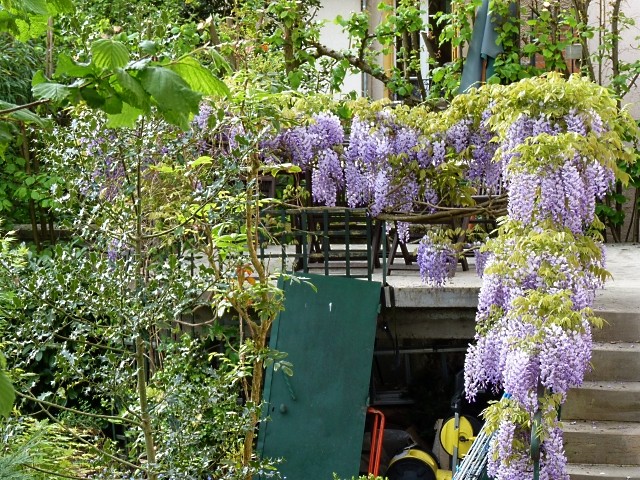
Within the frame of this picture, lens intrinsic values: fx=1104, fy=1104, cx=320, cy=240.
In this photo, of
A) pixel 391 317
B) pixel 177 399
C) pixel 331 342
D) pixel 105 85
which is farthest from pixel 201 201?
pixel 391 317

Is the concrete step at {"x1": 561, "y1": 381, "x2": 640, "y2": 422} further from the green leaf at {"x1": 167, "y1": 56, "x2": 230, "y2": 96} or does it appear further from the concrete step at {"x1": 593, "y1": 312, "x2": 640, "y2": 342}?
the green leaf at {"x1": 167, "y1": 56, "x2": 230, "y2": 96}

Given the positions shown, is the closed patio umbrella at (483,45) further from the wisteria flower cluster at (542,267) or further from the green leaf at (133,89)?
the green leaf at (133,89)

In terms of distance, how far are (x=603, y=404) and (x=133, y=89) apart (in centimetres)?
471

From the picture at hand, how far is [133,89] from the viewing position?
7.40 ft

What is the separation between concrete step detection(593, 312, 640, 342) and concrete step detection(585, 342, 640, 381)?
10.4 inches

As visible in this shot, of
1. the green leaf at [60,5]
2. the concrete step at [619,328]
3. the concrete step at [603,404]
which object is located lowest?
the concrete step at [603,404]

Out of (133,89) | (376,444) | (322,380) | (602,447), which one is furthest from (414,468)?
(133,89)

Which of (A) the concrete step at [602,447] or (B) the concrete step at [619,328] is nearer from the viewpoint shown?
(A) the concrete step at [602,447]

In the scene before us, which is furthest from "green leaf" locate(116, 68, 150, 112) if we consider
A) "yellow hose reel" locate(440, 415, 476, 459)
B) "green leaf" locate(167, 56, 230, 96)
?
"yellow hose reel" locate(440, 415, 476, 459)

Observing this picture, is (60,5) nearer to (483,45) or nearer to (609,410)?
(609,410)

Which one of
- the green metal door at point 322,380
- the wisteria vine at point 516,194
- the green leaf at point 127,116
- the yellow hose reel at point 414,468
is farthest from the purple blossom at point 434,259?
the green leaf at point 127,116

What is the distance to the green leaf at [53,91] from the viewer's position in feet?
7.97

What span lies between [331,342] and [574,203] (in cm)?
214

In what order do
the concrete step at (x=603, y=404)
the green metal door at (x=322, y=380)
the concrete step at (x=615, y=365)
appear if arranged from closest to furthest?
the concrete step at (x=603, y=404) < the concrete step at (x=615, y=365) < the green metal door at (x=322, y=380)
